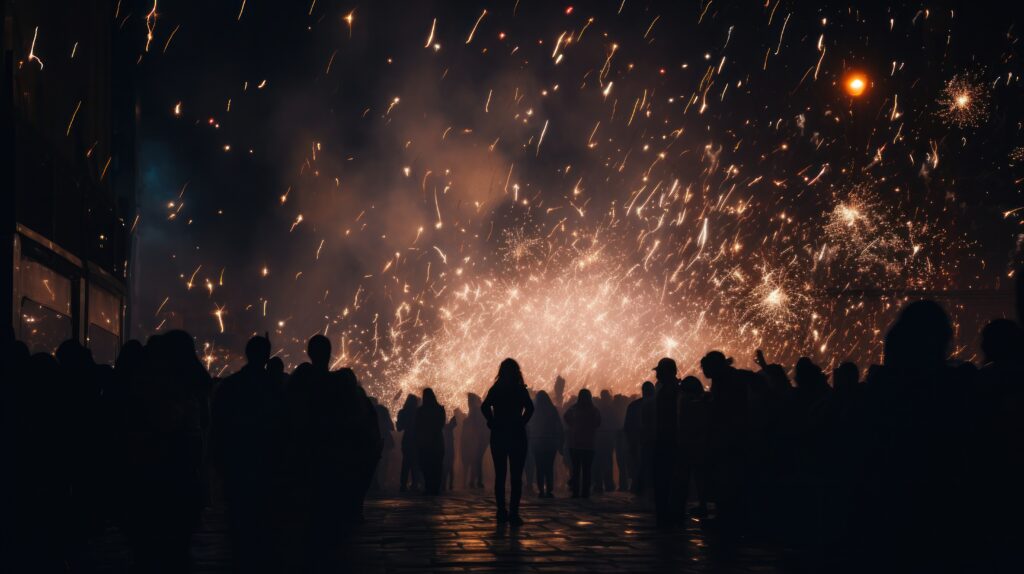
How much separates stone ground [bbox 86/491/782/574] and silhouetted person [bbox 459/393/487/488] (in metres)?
7.08

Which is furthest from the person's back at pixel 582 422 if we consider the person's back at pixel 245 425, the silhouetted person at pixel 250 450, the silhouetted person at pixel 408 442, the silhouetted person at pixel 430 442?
the person's back at pixel 245 425

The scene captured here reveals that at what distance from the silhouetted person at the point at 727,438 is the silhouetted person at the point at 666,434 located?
84 cm

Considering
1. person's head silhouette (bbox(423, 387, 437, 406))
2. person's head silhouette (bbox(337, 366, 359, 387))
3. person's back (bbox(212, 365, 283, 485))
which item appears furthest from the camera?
person's head silhouette (bbox(423, 387, 437, 406))

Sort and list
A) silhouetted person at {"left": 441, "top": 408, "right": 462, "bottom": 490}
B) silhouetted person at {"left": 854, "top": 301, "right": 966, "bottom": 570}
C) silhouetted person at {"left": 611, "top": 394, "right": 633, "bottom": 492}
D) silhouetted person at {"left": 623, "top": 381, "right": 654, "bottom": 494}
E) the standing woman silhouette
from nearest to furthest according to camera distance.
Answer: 1. silhouetted person at {"left": 854, "top": 301, "right": 966, "bottom": 570}
2. the standing woman silhouette
3. silhouetted person at {"left": 623, "top": 381, "right": 654, "bottom": 494}
4. silhouetted person at {"left": 611, "top": 394, "right": 633, "bottom": 492}
5. silhouetted person at {"left": 441, "top": 408, "right": 462, "bottom": 490}

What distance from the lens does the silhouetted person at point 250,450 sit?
649 cm

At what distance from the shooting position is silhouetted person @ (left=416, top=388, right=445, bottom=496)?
16.1 meters

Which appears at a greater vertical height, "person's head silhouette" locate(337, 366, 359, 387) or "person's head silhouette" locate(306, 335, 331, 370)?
"person's head silhouette" locate(306, 335, 331, 370)

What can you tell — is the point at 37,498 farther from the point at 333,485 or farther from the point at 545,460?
the point at 545,460

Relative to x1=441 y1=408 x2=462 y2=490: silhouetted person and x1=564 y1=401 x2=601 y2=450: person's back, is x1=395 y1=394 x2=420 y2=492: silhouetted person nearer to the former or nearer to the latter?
x1=441 y1=408 x2=462 y2=490: silhouetted person

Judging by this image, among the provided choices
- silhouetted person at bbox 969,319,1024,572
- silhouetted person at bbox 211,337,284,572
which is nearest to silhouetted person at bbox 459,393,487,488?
silhouetted person at bbox 211,337,284,572

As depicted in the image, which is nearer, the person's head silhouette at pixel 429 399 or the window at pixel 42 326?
the window at pixel 42 326

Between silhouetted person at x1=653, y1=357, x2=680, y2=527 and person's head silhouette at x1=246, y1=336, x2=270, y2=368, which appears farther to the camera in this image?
silhouetted person at x1=653, y1=357, x2=680, y2=527

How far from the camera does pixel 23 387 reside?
5.87m

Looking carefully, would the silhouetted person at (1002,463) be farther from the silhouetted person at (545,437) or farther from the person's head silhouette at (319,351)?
the silhouetted person at (545,437)
